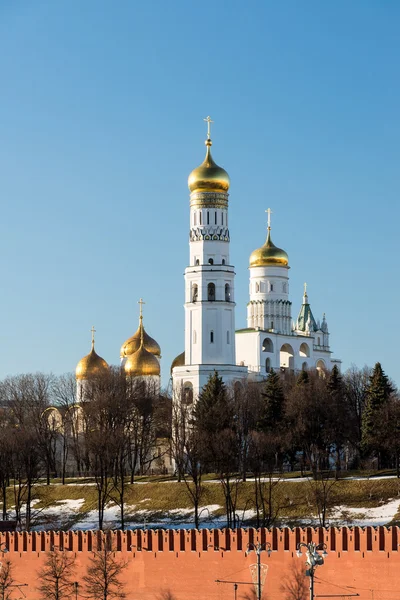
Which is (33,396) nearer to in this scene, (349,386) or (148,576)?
(349,386)

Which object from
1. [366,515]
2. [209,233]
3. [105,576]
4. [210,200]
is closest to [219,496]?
[366,515]

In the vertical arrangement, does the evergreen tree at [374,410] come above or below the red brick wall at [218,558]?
above

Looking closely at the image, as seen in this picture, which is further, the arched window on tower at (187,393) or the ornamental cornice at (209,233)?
the ornamental cornice at (209,233)

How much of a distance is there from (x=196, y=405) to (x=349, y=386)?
34.2 feet

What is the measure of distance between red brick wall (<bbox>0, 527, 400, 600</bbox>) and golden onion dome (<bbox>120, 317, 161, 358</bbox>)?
44.1 metres

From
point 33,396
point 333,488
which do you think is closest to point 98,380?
point 33,396

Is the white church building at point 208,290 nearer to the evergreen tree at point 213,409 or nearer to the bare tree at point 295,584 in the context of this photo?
the evergreen tree at point 213,409

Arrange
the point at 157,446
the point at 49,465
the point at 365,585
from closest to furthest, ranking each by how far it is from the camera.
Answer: the point at 365,585 → the point at 49,465 → the point at 157,446

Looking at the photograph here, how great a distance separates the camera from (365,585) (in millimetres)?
41469

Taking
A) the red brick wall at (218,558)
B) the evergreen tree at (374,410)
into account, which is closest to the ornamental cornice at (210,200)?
the evergreen tree at (374,410)

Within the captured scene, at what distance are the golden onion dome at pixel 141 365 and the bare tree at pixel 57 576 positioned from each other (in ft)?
132

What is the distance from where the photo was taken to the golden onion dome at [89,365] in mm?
86438

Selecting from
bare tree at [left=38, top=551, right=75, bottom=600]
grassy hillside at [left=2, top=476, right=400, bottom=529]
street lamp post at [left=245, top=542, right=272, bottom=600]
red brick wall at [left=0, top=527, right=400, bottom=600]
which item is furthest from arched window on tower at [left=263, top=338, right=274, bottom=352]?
street lamp post at [left=245, top=542, right=272, bottom=600]

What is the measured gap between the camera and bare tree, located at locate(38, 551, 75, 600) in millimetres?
44844
